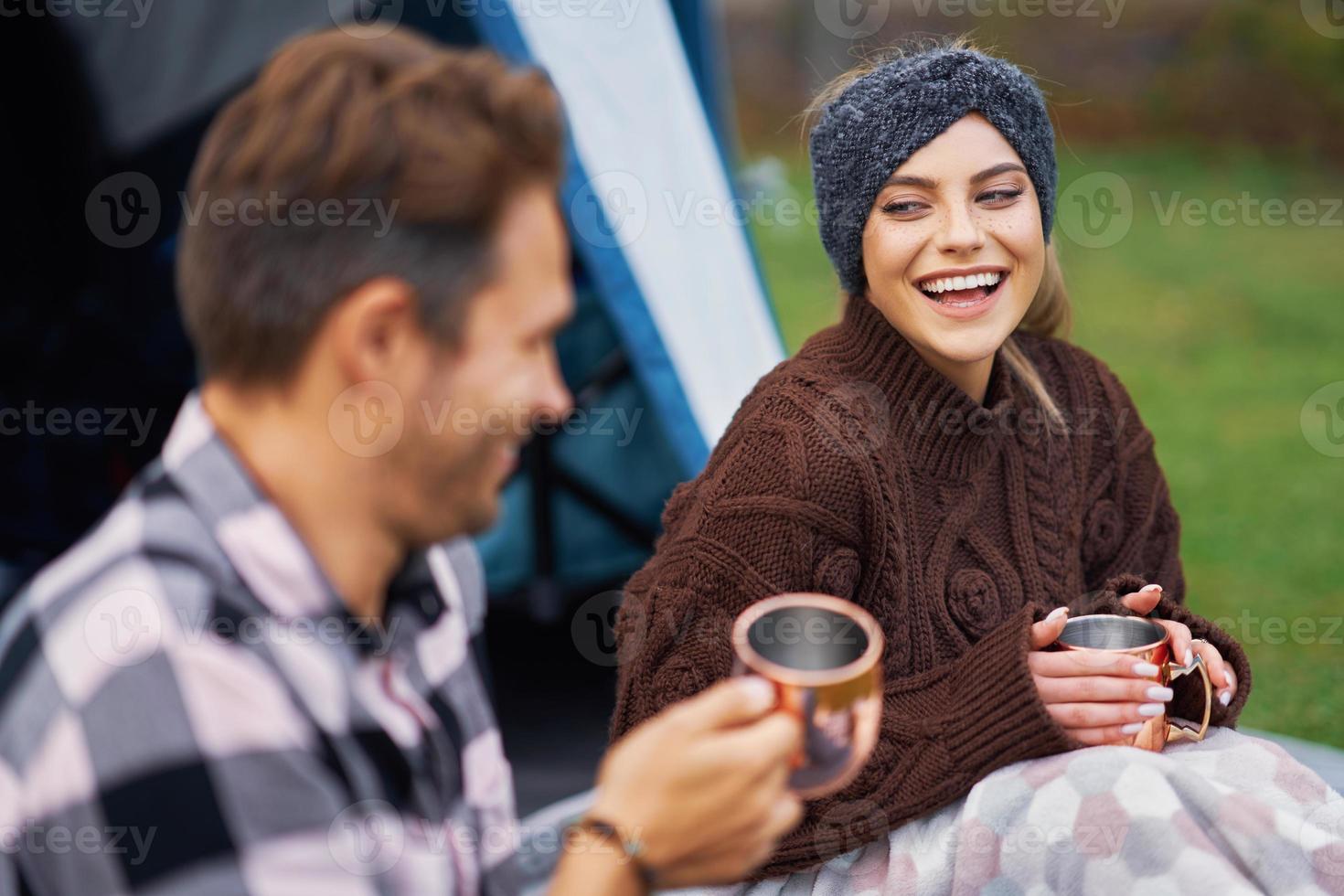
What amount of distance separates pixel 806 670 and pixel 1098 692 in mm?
662

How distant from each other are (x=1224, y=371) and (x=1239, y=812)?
18.0 ft

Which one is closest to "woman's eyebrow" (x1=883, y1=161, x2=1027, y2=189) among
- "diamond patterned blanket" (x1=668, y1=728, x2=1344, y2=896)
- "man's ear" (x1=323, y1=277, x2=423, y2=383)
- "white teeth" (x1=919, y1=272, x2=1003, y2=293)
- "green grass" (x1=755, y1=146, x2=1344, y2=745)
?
"white teeth" (x1=919, y1=272, x2=1003, y2=293)

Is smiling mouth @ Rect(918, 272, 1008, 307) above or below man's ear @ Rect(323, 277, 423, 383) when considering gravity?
below

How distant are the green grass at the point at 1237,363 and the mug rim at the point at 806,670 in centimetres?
116

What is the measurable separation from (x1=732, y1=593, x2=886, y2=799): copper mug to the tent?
1.58 m

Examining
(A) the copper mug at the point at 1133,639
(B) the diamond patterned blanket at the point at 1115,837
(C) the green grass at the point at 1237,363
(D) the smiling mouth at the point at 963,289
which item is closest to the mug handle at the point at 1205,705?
(A) the copper mug at the point at 1133,639

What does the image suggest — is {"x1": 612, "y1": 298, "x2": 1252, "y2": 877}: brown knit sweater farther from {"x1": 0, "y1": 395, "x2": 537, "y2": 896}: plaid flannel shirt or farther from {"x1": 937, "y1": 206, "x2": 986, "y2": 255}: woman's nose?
{"x1": 0, "y1": 395, "x2": 537, "y2": 896}: plaid flannel shirt

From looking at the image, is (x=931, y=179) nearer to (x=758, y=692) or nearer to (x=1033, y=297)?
(x=1033, y=297)

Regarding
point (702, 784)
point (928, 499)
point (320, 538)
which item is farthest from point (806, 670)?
point (928, 499)

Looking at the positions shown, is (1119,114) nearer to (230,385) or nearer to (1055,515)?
(1055,515)

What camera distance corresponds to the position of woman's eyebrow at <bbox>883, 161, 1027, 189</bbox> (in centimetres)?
194

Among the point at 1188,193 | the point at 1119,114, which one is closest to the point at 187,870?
the point at 1188,193

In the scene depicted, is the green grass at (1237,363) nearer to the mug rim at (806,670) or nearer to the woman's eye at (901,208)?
the woman's eye at (901,208)

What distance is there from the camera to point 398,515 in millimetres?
1172
